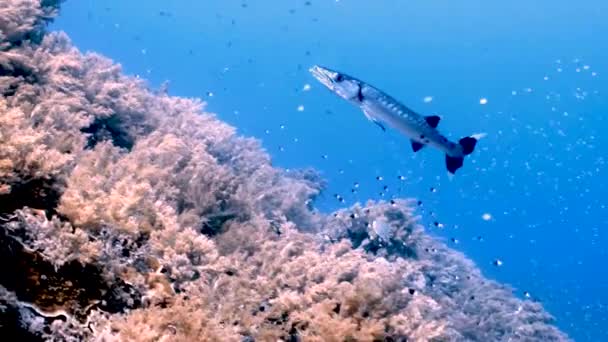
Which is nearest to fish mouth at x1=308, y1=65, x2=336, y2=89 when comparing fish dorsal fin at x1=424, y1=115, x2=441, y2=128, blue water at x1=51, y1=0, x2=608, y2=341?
fish dorsal fin at x1=424, y1=115, x2=441, y2=128

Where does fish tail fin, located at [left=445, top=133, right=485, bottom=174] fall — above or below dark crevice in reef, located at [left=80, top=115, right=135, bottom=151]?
above

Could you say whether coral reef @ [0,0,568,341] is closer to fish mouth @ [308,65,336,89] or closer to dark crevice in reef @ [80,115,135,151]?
dark crevice in reef @ [80,115,135,151]

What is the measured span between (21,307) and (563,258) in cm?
13347

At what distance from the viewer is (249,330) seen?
3.98m

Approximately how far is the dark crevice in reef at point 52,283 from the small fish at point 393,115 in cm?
346

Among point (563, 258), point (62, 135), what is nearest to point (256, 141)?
point (62, 135)

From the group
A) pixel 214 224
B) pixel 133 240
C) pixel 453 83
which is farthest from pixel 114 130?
pixel 453 83

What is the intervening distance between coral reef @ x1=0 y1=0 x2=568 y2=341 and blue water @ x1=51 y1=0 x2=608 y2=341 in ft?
361

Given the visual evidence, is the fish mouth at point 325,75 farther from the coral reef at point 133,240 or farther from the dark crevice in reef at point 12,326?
the dark crevice in reef at point 12,326

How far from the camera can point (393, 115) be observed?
600 cm

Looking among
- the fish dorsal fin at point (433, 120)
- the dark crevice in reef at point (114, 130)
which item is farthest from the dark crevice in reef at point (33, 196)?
the fish dorsal fin at point (433, 120)

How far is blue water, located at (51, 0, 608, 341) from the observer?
13012cm

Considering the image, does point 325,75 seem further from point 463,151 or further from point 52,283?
point 52,283

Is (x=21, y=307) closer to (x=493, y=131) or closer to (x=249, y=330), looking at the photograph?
(x=249, y=330)
